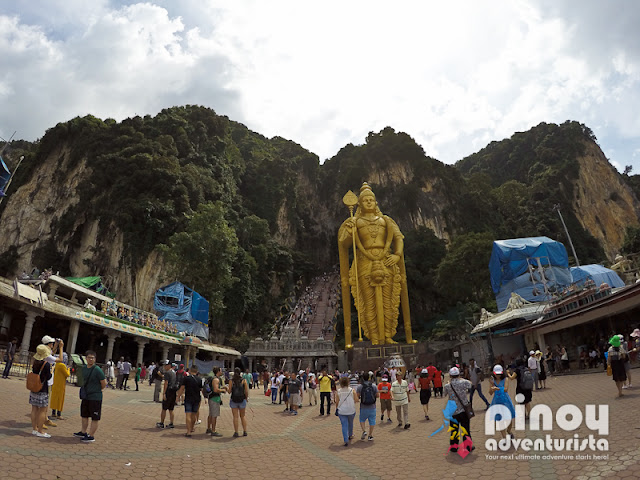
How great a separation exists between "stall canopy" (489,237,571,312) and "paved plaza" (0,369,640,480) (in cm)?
1709

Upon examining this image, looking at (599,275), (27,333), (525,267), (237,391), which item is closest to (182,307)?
(27,333)

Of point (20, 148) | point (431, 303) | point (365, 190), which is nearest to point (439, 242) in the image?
point (431, 303)

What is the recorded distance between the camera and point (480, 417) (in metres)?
6.95

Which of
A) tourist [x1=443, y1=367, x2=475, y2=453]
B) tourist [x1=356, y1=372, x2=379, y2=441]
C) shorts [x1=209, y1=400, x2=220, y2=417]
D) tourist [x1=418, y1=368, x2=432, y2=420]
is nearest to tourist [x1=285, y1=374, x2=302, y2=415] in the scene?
tourist [x1=418, y1=368, x2=432, y2=420]

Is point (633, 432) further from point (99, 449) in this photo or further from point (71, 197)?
point (71, 197)

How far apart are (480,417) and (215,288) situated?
71.9 ft

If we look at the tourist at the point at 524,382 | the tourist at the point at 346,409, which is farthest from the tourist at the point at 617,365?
the tourist at the point at 346,409

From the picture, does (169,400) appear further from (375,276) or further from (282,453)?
(375,276)

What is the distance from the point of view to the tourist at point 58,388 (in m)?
5.79

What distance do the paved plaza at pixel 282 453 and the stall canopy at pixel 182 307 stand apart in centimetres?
1647

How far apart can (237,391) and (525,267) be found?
885 inches

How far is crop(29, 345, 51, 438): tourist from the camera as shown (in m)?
4.98

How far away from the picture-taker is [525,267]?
80.4 ft

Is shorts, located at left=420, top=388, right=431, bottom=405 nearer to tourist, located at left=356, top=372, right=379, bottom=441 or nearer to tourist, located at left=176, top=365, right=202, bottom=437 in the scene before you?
tourist, located at left=356, top=372, right=379, bottom=441
